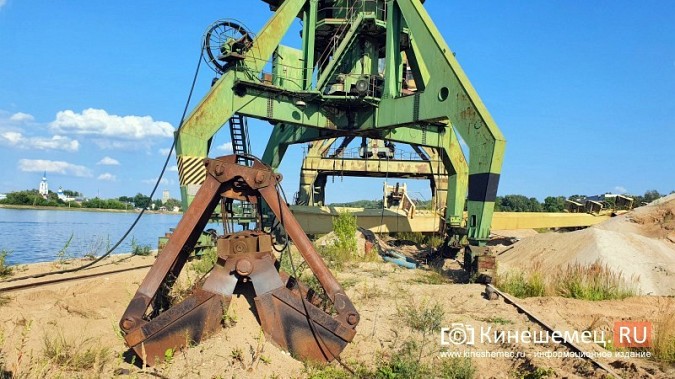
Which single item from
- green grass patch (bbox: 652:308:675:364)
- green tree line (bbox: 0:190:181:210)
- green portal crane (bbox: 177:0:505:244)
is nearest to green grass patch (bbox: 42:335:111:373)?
green grass patch (bbox: 652:308:675:364)

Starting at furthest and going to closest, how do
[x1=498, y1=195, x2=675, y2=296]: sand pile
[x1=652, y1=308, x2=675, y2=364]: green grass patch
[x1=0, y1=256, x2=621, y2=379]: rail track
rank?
[x1=498, y1=195, x2=675, y2=296]: sand pile < [x1=652, y1=308, x2=675, y2=364]: green grass patch < [x1=0, y1=256, x2=621, y2=379]: rail track

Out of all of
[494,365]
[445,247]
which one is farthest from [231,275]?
[445,247]

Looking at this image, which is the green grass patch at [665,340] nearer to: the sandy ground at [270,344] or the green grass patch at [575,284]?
the sandy ground at [270,344]

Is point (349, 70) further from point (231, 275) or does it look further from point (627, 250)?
point (231, 275)

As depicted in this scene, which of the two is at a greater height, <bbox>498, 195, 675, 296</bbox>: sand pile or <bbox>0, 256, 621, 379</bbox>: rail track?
<bbox>498, 195, 675, 296</bbox>: sand pile

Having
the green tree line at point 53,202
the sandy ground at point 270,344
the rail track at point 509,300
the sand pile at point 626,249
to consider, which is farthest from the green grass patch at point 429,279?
the green tree line at point 53,202

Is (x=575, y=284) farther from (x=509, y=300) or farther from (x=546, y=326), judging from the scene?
(x=546, y=326)

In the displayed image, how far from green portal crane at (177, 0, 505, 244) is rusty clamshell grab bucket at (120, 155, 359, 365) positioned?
740 cm

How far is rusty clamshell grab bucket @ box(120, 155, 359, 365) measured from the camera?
16.4 ft

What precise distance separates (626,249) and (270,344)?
31.6 ft

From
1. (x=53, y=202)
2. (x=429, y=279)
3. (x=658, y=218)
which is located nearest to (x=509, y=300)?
(x=429, y=279)

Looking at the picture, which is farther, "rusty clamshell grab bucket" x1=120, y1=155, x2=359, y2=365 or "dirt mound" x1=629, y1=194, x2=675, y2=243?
"dirt mound" x1=629, y1=194, x2=675, y2=243

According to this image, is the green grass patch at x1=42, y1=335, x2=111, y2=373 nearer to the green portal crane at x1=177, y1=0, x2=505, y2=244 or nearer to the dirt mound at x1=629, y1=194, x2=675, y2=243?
the green portal crane at x1=177, y1=0, x2=505, y2=244

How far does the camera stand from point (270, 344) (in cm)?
513
